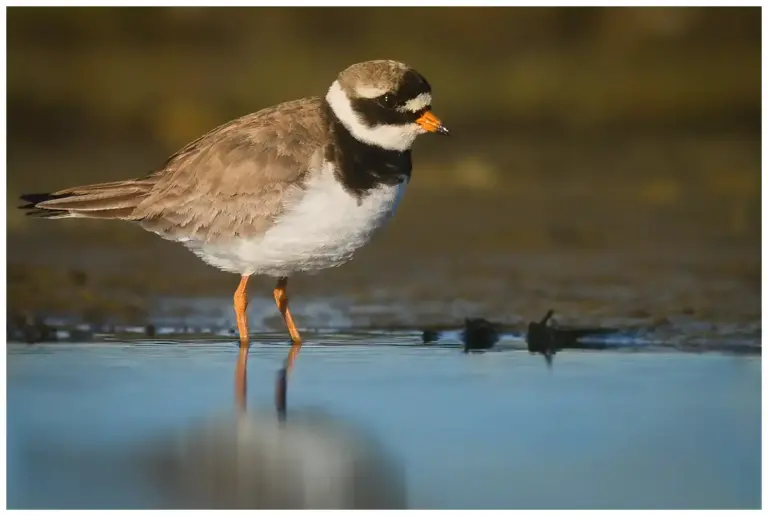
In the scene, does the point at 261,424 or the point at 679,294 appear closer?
the point at 261,424

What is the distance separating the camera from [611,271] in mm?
9008

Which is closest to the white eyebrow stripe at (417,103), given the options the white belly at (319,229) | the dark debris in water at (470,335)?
the white belly at (319,229)

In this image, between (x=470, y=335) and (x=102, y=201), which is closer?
(x=470, y=335)

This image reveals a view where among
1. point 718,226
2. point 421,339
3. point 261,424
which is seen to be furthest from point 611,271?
point 261,424

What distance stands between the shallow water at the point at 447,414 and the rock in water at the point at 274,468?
9 cm

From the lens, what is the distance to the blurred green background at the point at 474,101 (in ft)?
35.7

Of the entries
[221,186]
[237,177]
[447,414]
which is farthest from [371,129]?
[447,414]

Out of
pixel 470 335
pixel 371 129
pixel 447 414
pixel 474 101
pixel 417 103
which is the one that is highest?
pixel 474 101

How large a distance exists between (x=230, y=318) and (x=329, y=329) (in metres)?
0.71

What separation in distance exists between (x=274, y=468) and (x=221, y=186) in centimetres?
257

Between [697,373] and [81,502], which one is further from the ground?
[697,373]

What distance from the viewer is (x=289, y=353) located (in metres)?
6.65

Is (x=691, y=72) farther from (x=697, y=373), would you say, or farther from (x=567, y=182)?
(x=697, y=373)

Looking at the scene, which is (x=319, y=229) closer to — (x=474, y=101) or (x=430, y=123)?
(x=430, y=123)
